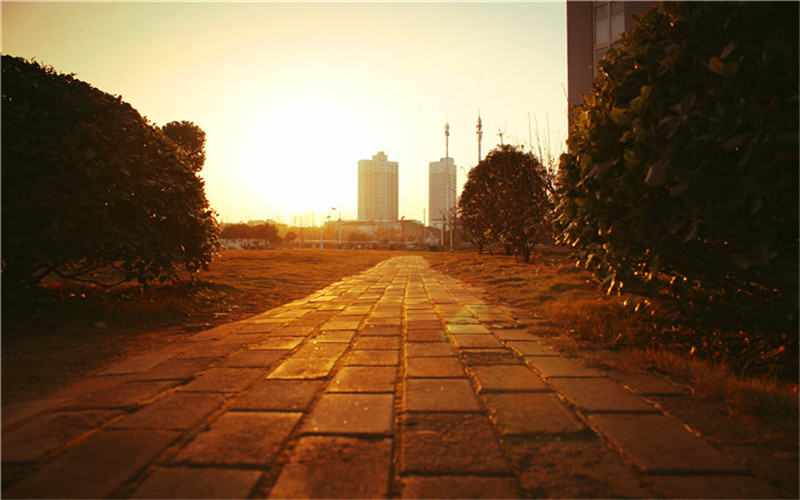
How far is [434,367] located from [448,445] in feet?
4.05

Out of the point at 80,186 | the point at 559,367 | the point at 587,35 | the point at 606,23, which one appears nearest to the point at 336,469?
the point at 559,367

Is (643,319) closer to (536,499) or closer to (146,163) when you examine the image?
(536,499)

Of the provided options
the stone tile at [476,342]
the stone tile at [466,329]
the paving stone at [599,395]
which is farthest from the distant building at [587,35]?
the paving stone at [599,395]

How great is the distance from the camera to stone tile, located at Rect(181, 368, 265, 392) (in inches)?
106

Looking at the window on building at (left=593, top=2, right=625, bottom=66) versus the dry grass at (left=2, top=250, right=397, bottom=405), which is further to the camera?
the window on building at (left=593, top=2, right=625, bottom=66)

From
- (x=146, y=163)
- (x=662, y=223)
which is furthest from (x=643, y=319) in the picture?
(x=146, y=163)

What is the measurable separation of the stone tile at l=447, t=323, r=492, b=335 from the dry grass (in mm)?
2963

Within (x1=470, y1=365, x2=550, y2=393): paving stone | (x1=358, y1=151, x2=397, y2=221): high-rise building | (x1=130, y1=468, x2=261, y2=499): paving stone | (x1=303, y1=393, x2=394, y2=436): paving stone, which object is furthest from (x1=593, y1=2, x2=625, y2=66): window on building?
(x1=358, y1=151, x2=397, y2=221): high-rise building

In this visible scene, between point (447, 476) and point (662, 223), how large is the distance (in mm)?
2362

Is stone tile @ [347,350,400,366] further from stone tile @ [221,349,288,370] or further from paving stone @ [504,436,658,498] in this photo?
paving stone @ [504,436,658,498]

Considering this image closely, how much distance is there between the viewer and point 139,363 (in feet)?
11.2

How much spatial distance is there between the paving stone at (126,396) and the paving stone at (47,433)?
10cm

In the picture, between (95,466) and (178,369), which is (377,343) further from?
(95,466)

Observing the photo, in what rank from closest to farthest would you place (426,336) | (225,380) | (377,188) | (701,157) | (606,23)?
1. (701,157)
2. (225,380)
3. (426,336)
4. (606,23)
5. (377,188)
